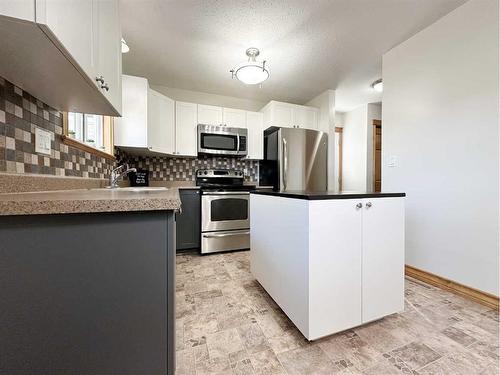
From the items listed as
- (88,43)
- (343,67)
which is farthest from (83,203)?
(343,67)

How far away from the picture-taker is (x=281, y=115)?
3225 millimetres

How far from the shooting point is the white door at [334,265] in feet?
3.49

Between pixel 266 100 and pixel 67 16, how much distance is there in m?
3.20

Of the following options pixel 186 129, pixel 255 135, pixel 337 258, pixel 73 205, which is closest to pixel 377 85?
pixel 255 135

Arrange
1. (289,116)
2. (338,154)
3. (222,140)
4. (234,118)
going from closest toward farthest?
(222,140), (234,118), (289,116), (338,154)

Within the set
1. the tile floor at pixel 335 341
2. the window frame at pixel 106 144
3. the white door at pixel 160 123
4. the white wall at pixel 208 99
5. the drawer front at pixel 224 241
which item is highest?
the white wall at pixel 208 99

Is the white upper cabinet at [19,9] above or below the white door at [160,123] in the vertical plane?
below

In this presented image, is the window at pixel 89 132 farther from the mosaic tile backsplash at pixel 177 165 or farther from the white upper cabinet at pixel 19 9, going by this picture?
the white upper cabinet at pixel 19 9

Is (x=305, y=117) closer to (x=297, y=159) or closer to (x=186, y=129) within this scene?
(x=297, y=159)

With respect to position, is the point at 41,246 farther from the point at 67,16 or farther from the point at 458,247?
the point at 458,247

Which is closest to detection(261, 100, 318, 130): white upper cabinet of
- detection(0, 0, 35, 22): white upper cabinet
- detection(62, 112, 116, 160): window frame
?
detection(62, 112, 116, 160): window frame

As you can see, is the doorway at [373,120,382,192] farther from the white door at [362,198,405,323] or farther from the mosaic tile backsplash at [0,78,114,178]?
the mosaic tile backsplash at [0,78,114,178]

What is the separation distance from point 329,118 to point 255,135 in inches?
47.8

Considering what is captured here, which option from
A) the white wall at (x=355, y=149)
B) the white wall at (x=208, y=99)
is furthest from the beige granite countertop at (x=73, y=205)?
the white wall at (x=355, y=149)
